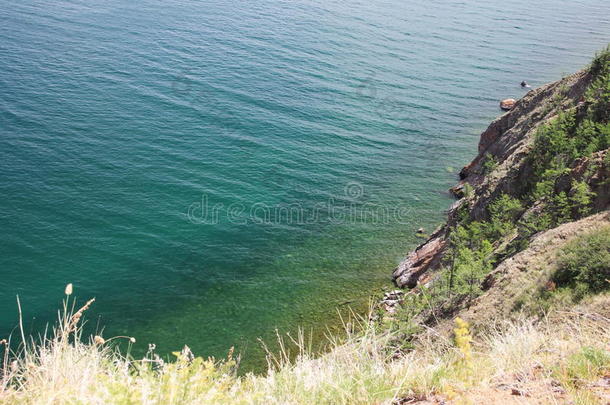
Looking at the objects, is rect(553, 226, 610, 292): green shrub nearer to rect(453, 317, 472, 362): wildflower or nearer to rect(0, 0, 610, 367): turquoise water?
rect(453, 317, 472, 362): wildflower

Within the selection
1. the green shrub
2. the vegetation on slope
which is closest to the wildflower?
the vegetation on slope

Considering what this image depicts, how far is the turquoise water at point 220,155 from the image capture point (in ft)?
92.4

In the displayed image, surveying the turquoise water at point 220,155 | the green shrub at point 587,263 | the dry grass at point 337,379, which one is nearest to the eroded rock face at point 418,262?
the turquoise water at point 220,155

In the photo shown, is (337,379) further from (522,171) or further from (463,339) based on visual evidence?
(522,171)

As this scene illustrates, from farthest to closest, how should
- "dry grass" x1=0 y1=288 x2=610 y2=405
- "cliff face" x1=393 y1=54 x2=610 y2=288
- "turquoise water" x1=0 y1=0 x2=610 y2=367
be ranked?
"turquoise water" x1=0 y1=0 x2=610 y2=367 → "cliff face" x1=393 y1=54 x2=610 y2=288 → "dry grass" x1=0 y1=288 x2=610 y2=405

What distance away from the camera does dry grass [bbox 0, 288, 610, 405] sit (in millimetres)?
5816

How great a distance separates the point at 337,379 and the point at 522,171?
21.0 metres

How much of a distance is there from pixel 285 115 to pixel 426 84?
23042 millimetres

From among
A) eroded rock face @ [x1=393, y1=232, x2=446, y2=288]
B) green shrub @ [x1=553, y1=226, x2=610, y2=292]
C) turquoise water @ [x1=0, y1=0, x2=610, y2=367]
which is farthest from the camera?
turquoise water @ [x1=0, y1=0, x2=610, y2=367]

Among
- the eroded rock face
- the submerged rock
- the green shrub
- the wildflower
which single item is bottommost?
the eroded rock face

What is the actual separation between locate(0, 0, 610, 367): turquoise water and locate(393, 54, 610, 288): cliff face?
10.5ft

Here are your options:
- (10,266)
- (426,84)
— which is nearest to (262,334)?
(10,266)

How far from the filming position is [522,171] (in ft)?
81.0

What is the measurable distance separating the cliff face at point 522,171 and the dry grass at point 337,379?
13.7 meters
